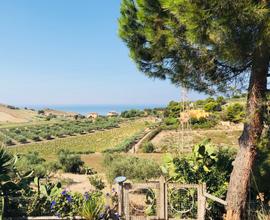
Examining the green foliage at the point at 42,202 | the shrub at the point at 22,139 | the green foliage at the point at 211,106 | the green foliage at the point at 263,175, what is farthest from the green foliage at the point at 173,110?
the green foliage at the point at 42,202

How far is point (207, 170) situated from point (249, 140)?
1.36 meters

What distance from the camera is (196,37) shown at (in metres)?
4.06

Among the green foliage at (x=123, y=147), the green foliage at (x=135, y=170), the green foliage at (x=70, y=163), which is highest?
the green foliage at (x=135, y=170)

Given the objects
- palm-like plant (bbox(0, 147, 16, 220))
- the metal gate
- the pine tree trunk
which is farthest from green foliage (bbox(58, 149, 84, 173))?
the pine tree trunk

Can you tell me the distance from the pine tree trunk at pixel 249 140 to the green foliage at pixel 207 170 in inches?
31.8

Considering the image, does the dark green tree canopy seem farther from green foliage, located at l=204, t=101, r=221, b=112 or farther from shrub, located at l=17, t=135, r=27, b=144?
green foliage, located at l=204, t=101, r=221, b=112

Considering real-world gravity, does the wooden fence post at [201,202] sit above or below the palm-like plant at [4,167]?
below

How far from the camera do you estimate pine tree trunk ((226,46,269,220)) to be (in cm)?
496

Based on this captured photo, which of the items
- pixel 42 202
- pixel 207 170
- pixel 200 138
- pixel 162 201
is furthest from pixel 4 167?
pixel 200 138

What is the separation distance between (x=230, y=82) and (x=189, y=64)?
0.70 m

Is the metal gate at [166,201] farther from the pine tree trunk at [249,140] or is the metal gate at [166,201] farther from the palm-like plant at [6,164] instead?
the palm-like plant at [6,164]

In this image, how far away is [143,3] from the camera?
5.31m

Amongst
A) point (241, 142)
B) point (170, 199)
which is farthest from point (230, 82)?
point (170, 199)

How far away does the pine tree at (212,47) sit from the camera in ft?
12.8
